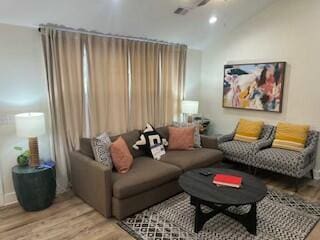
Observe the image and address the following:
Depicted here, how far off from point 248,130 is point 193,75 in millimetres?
1673

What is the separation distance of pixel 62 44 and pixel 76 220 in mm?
2211

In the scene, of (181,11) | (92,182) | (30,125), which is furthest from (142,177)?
(181,11)

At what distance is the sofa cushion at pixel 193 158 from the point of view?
338 cm

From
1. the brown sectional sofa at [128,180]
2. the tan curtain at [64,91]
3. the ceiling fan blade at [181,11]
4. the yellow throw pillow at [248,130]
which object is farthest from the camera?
the yellow throw pillow at [248,130]

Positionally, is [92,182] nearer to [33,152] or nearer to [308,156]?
[33,152]

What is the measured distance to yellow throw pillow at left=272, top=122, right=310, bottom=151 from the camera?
3.73 meters

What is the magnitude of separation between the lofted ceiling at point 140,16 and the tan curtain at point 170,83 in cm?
23

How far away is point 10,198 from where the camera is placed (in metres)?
3.07

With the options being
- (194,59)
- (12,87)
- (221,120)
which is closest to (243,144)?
(221,120)

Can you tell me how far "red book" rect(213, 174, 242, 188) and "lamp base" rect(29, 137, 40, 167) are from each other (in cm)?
213

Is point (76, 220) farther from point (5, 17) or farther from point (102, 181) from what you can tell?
point (5, 17)

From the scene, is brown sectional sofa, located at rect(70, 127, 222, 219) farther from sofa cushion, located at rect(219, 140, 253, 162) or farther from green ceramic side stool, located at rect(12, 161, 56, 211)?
sofa cushion, located at rect(219, 140, 253, 162)

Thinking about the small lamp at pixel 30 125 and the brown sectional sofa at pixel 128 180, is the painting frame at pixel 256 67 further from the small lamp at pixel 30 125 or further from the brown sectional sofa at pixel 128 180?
the small lamp at pixel 30 125

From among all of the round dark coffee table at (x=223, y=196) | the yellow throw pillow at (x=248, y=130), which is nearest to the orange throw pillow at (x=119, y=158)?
the round dark coffee table at (x=223, y=196)
